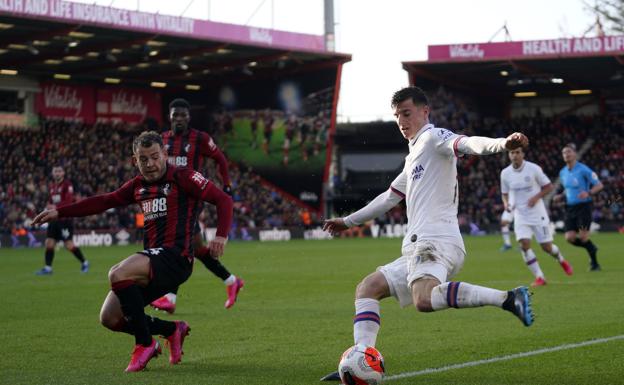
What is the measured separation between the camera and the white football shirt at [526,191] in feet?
54.2

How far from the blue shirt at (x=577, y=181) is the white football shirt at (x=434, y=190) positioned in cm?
1217

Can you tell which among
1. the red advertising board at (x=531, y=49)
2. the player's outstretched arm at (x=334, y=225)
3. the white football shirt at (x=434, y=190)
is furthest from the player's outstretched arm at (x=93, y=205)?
the red advertising board at (x=531, y=49)

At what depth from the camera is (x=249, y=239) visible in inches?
1705

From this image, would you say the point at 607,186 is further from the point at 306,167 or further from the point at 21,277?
the point at 21,277

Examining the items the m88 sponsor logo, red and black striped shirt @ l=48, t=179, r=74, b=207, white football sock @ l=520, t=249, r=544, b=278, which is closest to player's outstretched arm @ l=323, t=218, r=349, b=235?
the m88 sponsor logo

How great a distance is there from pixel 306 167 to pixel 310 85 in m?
4.17

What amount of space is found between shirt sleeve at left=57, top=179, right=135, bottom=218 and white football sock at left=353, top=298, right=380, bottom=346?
239 cm

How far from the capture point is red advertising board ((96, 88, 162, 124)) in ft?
172

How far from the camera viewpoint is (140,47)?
44031 millimetres

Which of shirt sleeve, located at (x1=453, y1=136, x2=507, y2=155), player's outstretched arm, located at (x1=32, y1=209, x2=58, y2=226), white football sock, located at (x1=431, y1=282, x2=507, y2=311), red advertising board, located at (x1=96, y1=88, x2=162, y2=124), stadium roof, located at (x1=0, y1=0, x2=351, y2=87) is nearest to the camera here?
shirt sleeve, located at (x1=453, y1=136, x2=507, y2=155)

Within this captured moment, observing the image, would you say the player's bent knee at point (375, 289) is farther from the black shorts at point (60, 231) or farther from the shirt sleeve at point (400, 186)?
the black shorts at point (60, 231)

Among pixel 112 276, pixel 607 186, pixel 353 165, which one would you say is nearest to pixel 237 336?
pixel 112 276

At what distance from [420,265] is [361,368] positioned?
83 centimetres

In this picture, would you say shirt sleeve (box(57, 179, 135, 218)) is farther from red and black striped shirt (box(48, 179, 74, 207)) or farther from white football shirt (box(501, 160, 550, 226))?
red and black striped shirt (box(48, 179, 74, 207))
